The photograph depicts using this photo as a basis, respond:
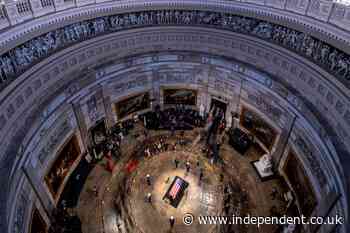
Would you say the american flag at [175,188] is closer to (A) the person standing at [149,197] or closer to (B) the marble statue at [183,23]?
(A) the person standing at [149,197]

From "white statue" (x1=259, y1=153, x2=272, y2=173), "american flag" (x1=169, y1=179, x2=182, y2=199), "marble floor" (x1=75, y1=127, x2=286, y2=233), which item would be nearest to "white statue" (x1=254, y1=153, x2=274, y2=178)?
"white statue" (x1=259, y1=153, x2=272, y2=173)

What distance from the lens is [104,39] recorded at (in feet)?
54.6

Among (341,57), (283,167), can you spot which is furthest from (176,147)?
(341,57)

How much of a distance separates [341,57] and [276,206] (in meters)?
9.27

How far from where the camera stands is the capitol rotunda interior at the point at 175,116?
1258 centimetres

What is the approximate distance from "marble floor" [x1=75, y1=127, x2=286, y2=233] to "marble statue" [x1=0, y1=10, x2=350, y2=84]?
8.01 meters

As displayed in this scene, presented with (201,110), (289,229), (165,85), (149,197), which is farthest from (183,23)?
(289,229)

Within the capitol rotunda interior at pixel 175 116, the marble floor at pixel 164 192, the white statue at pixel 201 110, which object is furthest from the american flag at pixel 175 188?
the white statue at pixel 201 110

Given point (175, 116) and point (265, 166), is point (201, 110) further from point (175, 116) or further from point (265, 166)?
point (265, 166)

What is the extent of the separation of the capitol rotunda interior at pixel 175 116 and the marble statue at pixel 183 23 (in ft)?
0.22

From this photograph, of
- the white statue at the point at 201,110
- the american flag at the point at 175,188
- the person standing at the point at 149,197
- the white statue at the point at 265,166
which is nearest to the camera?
the american flag at the point at 175,188

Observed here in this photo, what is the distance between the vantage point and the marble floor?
1521 centimetres

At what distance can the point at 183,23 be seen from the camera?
18.1 meters

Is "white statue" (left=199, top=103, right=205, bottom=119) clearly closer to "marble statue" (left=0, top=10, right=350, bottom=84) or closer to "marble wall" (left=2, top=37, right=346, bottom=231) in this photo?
"marble wall" (left=2, top=37, right=346, bottom=231)
